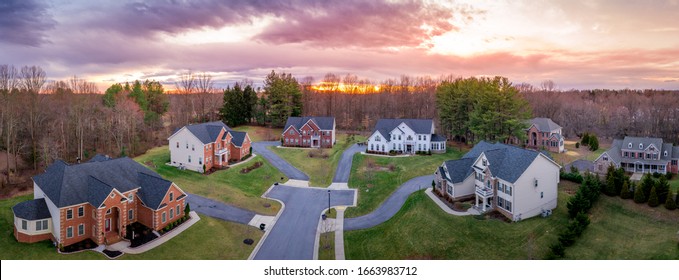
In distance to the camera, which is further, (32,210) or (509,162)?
(509,162)

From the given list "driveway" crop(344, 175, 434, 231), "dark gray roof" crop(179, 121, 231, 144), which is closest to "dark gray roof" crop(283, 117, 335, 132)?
"dark gray roof" crop(179, 121, 231, 144)

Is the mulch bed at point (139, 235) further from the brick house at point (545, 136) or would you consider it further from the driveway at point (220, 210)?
the brick house at point (545, 136)

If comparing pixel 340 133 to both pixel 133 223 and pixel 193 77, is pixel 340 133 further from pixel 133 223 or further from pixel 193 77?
pixel 133 223

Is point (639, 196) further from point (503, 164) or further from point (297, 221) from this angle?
point (297, 221)

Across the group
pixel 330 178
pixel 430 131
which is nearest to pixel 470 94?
pixel 430 131

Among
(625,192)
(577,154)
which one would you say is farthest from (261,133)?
(625,192)
